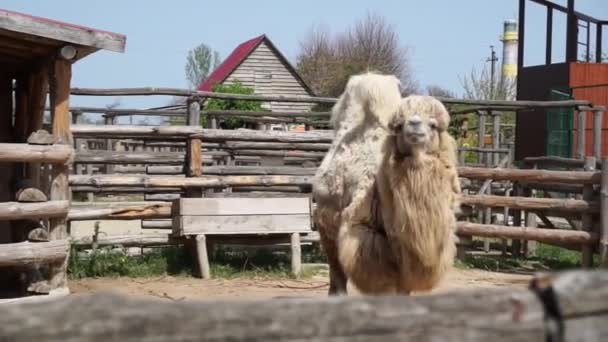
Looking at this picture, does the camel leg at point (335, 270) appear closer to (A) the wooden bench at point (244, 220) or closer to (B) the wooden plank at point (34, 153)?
(B) the wooden plank at point (34, 153)

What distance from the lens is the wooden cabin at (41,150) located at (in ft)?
23.2

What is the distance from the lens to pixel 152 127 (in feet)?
32.4

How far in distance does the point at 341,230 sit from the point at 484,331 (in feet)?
14.2

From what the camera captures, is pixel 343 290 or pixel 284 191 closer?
pixel 343 290

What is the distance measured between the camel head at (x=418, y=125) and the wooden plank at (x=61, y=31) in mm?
3452

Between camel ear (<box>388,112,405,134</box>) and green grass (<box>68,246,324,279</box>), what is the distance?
5.20 m

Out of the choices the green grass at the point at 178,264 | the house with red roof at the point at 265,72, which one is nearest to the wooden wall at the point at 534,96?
the green grass at the point at 178,264

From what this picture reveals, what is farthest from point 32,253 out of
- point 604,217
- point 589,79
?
point 589,79

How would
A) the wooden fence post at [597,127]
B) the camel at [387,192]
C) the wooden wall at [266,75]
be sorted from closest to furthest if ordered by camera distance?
the camel at [387,192], the wooden fence post at [597,127], the wooden wall at [266,75]

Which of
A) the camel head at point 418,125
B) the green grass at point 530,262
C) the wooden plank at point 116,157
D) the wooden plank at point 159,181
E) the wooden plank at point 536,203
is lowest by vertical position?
the green grass at point 530,262

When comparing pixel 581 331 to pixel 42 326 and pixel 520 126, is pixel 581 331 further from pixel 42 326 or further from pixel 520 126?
pixel 520 126

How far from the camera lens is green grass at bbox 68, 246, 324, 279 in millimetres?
9625

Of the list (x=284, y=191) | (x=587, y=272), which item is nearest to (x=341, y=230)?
(x=587, y=272)

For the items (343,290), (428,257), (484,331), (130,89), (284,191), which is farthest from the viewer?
(284,191)
